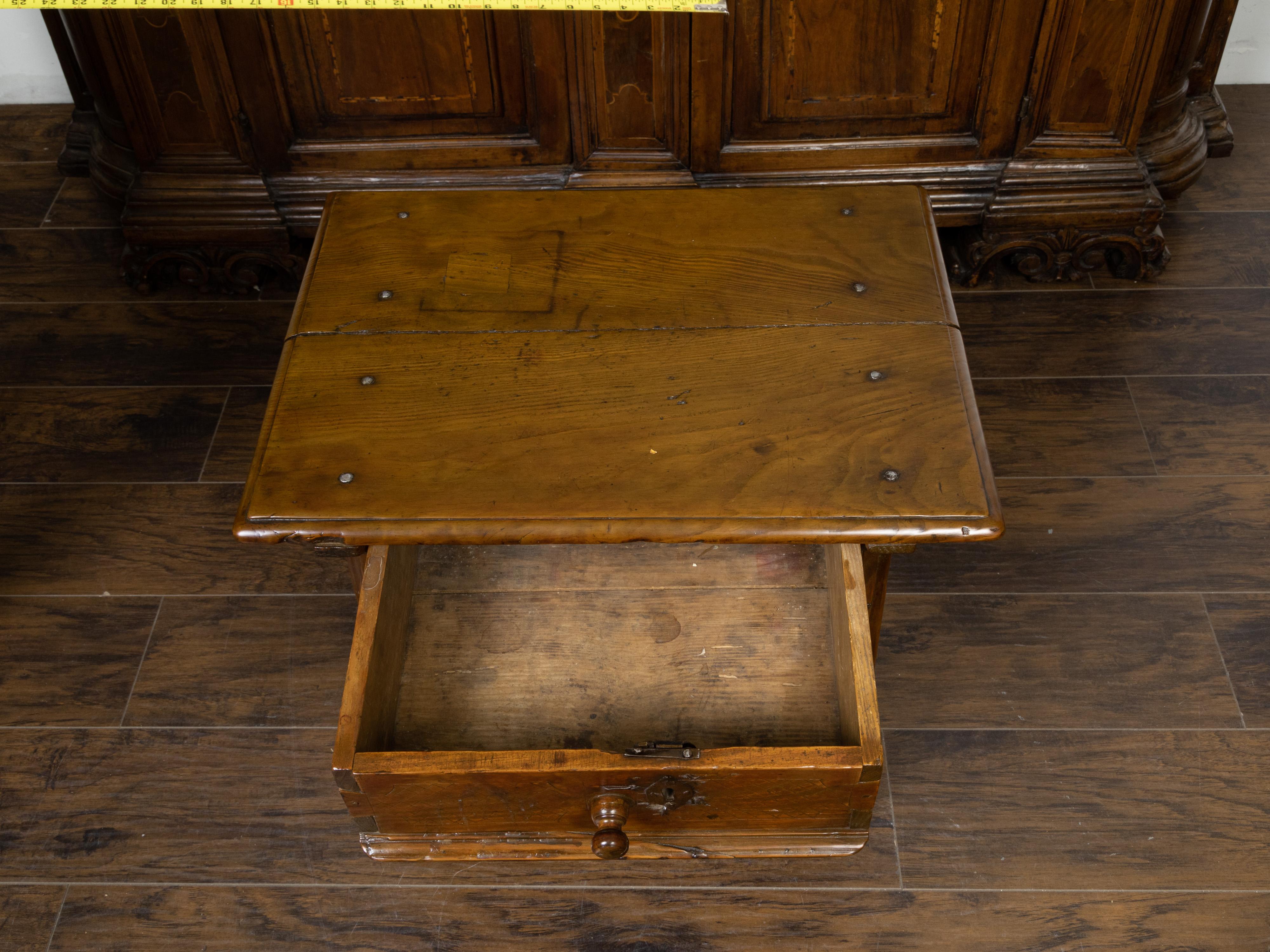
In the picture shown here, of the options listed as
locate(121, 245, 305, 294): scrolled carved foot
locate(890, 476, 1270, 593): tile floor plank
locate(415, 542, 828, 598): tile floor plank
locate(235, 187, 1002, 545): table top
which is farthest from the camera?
locate(121, 245, 305, 294): scrolled carved foot

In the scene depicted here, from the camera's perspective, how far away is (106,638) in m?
1.77

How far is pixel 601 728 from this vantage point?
4.79 ft

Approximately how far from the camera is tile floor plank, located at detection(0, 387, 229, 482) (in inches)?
78.4

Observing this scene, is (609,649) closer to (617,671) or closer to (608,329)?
(617,671)

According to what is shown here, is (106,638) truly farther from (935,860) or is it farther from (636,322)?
(935,860)

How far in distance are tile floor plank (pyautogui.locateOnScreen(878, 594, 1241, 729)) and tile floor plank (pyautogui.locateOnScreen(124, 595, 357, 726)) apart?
2.64 ft

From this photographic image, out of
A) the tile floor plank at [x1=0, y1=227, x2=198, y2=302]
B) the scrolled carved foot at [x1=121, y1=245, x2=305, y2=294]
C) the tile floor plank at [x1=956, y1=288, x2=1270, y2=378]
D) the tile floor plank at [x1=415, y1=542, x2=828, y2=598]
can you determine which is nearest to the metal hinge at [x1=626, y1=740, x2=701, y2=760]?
the tile floor plank at [x1=415, y1=542, x2=828, y2=598]

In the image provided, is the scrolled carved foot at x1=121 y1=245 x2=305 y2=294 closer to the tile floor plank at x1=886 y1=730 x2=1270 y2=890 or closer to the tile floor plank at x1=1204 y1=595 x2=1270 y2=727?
the tile floor plank at x1=886 y1=730 x2=1270 y2=890

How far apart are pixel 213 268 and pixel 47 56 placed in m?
0.83

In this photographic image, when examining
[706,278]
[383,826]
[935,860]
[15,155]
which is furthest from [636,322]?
[15,155]

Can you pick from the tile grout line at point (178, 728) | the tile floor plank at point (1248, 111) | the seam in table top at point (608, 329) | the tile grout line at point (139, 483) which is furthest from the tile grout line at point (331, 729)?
the tile floor plank at point (1248, 111)

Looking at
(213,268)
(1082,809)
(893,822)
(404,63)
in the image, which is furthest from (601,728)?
(213,268)

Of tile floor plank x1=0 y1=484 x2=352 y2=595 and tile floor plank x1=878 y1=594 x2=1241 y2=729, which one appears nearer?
tile floor plank x1=878 y1=594 x2=1241 y2=729

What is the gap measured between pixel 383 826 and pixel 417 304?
0.64m
